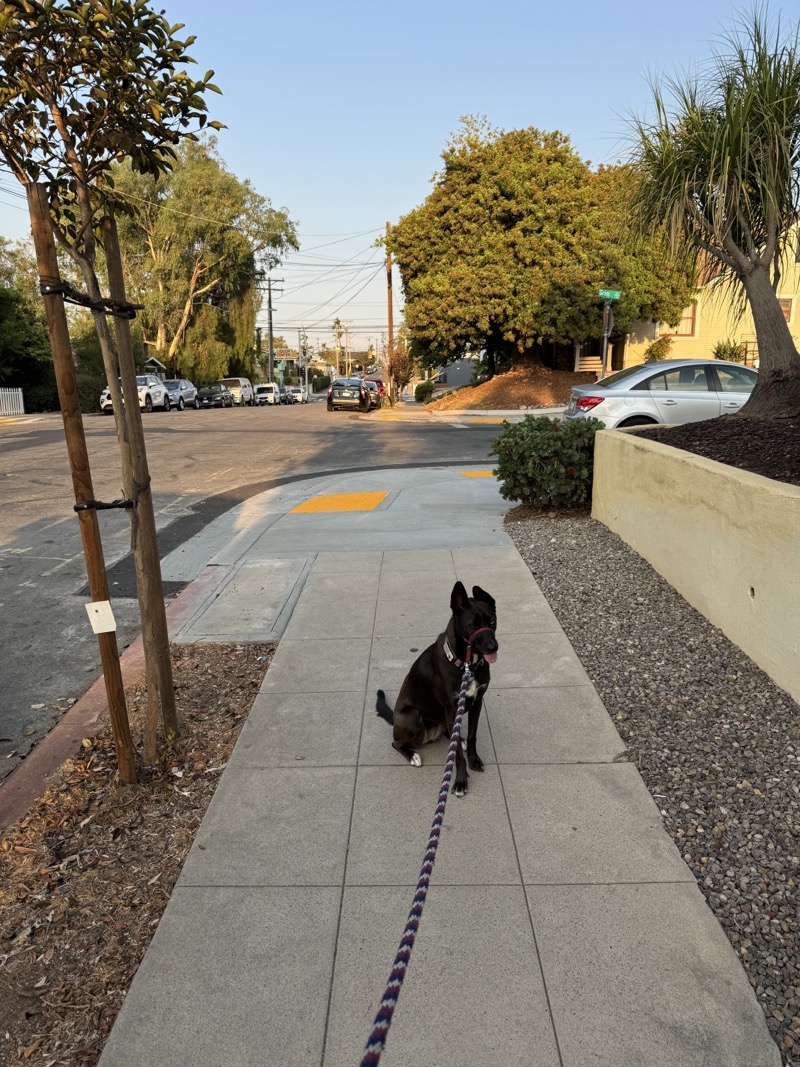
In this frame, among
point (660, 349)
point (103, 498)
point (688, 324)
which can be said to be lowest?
point (103, 498)

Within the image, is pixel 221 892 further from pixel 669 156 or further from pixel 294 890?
pixel 669 156

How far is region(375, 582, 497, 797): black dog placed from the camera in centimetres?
307

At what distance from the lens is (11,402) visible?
109ft

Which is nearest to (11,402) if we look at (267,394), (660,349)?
(267,394)

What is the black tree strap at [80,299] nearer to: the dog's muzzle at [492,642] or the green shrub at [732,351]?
the dog's muzzle at [492,642]

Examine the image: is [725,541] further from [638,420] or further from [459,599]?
[638,420]

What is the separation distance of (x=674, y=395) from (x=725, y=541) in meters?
7.31

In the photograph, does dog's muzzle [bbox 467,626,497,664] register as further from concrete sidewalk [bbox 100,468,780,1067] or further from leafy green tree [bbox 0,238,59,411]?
leafy green tree [bbox 0,238,59,411]

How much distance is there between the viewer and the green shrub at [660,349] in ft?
106

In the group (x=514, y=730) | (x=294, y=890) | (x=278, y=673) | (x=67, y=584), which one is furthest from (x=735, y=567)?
(x=67, y=584)

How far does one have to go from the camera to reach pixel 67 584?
6.96 meters

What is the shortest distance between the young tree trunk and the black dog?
5.52 meters

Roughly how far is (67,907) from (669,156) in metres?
8.04

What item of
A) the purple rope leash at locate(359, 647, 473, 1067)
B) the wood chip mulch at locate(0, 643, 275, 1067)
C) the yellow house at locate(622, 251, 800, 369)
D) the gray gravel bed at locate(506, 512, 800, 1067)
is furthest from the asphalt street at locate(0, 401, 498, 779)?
the yellow house at locate(622, 251, 800, 369)
